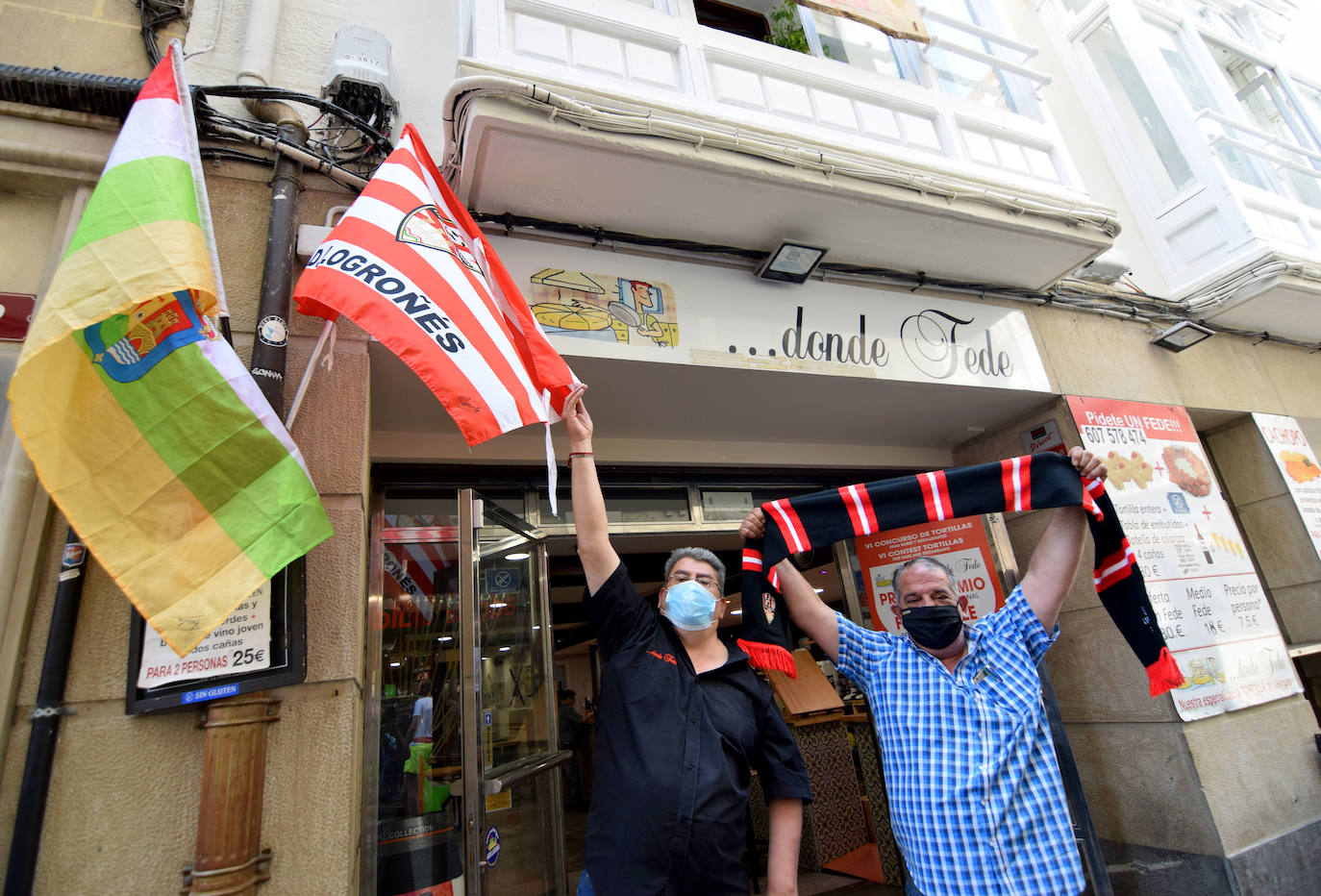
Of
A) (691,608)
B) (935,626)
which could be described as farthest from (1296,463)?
(691,608)

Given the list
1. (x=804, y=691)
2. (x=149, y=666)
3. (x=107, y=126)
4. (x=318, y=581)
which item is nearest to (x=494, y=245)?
(x=107, y=126)

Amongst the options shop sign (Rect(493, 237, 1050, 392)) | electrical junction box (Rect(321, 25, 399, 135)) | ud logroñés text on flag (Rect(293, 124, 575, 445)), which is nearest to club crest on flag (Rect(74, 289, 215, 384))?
ud logroñés text on flag (Rect(293, 124, 575, 445))

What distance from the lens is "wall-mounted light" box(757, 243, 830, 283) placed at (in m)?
4.16

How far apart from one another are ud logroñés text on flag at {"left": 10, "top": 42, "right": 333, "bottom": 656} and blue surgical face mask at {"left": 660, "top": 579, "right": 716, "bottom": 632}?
1.31 metres

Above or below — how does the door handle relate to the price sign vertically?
below

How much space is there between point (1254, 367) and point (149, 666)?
8401 millimetres

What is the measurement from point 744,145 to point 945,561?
3401 millimetres

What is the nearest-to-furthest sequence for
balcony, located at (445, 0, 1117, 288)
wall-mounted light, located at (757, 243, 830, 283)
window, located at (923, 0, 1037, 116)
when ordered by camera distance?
balcony, located at (445, 0, 1117, 288) < wall-mounted light, located at (757, 243, 830, 283) < window, located at (923, 0, 1037, 116)

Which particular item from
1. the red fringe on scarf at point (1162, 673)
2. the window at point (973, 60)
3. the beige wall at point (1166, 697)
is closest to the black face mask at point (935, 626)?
the red fringe on scarf at point (1162, 673)

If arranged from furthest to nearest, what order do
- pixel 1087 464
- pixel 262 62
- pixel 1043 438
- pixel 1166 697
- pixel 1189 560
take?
pixel 1043 438 < pixel 1189 560 < pixel 1166 697 < pixel 262 62 < pixel 1087 464

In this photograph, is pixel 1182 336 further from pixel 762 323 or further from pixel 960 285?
pixel 762 323

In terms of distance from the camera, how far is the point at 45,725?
224 cm

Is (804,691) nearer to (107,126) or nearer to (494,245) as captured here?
(494,245)

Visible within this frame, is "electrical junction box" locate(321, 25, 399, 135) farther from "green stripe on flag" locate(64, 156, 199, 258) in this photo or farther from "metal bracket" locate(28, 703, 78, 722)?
"metal bracket" locate(28, 703, 78, 722)
